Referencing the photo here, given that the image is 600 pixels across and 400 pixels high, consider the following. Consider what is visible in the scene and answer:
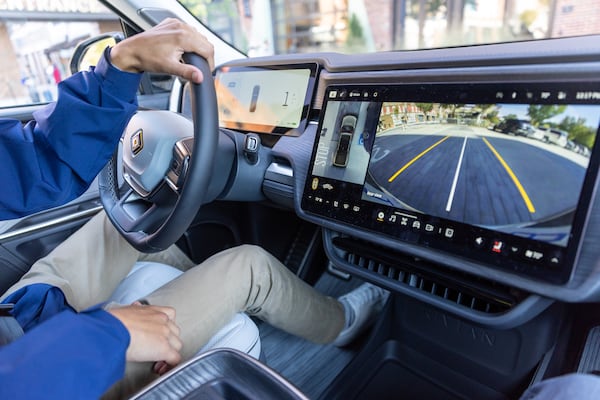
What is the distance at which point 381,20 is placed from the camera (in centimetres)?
677

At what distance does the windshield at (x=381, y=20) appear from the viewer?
17.0ft

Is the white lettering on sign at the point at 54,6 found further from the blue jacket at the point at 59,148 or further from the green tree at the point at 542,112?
the green tree at the point at 542,112

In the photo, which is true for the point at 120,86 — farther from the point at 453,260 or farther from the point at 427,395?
the point at 427,395

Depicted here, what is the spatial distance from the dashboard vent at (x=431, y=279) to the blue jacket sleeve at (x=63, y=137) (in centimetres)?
57

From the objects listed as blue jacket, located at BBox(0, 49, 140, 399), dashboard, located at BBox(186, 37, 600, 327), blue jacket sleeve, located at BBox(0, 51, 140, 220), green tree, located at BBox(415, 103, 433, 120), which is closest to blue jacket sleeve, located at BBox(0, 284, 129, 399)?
blue jacket, located at BBox(0, 49, 140, 399)

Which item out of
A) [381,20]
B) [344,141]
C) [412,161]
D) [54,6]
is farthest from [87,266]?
[381,20]

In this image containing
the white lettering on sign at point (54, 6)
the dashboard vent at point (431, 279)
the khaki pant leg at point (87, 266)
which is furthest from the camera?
the white lettering on sign at point (54, 6)

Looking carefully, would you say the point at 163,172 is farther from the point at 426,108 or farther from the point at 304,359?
the point at 304,359

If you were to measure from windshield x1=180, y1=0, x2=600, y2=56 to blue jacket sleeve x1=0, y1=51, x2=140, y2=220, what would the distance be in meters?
4.07

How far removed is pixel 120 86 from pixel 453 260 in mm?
729

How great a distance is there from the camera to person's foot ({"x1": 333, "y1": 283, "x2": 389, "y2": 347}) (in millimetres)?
1268

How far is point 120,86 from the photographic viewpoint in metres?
0.83

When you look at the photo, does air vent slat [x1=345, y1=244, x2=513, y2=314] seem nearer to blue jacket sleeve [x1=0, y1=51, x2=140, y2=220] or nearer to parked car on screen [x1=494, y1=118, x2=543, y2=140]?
parked car on screen [x1=494, y1=118, x2=543, y2=140]

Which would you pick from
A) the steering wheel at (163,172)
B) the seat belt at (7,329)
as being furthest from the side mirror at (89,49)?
the seat belt at (7,329)
